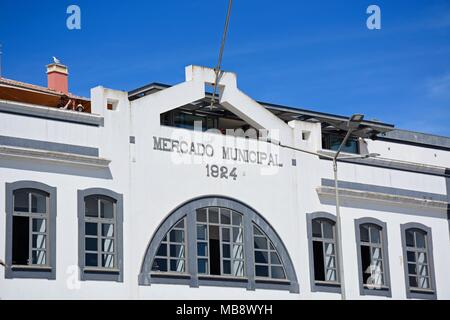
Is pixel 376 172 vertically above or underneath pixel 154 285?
above

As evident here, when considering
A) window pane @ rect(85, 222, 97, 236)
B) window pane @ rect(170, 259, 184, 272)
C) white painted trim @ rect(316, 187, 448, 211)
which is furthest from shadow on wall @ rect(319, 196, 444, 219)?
window pane @ rect(85, 222, 97, 236)

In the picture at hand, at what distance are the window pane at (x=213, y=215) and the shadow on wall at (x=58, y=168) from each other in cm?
454

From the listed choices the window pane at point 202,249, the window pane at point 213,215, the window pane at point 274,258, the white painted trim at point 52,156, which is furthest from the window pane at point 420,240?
the white painted trim at point 52,156

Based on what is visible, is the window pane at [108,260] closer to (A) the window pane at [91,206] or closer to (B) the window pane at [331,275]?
(A) the window pane at [91,206]

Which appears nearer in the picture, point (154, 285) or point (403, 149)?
point (154, 285)

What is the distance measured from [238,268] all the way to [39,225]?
831cm

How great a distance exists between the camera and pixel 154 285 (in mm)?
33938

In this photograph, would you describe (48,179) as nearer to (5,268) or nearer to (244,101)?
(5,268)

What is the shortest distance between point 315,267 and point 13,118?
13.9 metres

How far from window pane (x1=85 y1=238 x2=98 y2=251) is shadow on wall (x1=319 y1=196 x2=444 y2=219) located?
1059cm

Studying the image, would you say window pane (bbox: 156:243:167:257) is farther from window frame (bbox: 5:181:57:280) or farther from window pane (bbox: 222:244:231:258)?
window frame (bbox: 5:181:57:280)

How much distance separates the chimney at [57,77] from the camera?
140 ft
